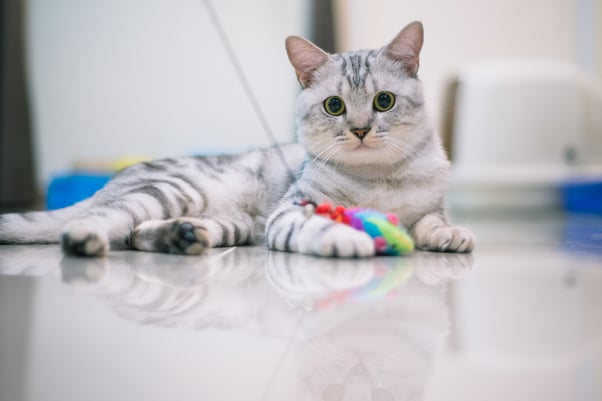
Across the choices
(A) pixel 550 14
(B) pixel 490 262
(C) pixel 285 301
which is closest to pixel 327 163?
(B) pixel 490 262

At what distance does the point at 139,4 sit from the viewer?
3969mm

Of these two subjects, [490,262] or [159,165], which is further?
[159,165]

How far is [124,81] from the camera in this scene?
4.15 m

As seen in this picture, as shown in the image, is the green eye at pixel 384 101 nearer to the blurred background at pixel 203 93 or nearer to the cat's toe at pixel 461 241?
the cat's toe at pixel 461 241

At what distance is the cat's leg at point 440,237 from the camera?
146 centimetres

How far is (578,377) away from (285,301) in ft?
1.51

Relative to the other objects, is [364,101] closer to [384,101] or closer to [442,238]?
[384,101]

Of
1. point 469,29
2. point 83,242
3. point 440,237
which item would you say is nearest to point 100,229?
point 83,242

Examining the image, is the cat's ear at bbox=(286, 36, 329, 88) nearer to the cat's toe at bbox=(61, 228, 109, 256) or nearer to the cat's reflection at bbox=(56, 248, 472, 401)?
the cat's reflection at bbox=(56, 248, 472, 401)

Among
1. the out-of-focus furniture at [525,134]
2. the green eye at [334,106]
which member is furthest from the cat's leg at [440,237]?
the out-of-focus furniture at [525,134]

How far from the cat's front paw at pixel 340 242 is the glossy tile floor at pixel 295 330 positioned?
0.08 ft

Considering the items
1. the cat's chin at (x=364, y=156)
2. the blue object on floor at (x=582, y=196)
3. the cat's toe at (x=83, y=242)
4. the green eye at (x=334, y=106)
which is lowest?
the blue object on floor at (x=582, y=196)

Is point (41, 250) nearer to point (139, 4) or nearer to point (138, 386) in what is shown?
point (138, 386)

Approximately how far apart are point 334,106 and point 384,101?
0.40 feet
